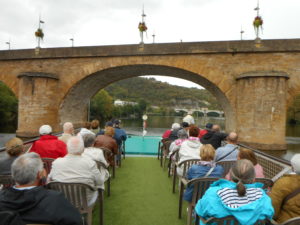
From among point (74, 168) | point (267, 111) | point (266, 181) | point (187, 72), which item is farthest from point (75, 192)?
point (187, 72)

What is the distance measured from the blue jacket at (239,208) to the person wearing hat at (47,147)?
226cm

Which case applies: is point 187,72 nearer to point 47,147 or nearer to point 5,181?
point 47,147

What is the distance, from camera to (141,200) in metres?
3.30

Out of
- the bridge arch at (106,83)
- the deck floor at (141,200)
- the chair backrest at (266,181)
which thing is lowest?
the deck floor at (141,200)

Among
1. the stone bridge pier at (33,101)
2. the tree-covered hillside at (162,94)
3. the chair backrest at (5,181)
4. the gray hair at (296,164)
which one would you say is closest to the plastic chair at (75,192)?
the chair backrest at (5,181)

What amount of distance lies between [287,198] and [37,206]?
1753 millimetres

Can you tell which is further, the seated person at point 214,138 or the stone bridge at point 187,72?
the stone bridge at point 187,72

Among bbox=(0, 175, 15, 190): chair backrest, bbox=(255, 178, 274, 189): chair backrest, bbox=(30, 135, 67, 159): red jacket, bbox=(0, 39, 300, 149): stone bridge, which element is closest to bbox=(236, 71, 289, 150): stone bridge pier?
bbox=(0, 39, 300, 149): stone bridge

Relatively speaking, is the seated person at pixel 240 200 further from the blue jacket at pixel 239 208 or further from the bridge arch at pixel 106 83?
the bridge arch at pixel 106 83

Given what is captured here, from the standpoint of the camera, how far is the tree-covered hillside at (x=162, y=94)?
101625 mm

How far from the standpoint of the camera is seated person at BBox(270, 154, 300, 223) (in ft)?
5.05

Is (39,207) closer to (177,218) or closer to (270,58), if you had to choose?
(177,218)

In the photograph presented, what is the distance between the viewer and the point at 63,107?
39.9 feet

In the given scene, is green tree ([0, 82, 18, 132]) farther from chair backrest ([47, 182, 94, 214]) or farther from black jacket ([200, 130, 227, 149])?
chair backrest ([47, 182, 94, 214])
